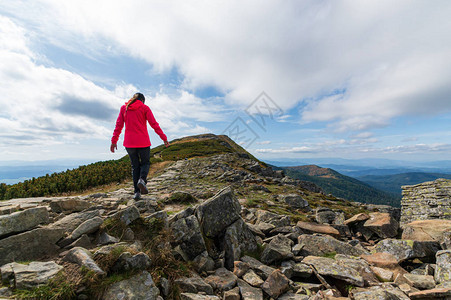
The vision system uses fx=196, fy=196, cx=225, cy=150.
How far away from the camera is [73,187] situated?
17.4m

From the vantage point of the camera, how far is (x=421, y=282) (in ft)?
16.6

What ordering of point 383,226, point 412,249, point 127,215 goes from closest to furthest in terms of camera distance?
point 127,215, point 412,249, point 383,226

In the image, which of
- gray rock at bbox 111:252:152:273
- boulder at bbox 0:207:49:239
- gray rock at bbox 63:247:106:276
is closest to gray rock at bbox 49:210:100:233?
boulder at bbox 0:207:49:239

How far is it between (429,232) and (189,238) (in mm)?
9407

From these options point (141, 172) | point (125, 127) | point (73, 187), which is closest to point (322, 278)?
point (141, 172)

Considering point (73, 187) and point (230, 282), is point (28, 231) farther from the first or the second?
point (73, 187)

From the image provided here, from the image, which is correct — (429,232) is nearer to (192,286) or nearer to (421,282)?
(421,282)

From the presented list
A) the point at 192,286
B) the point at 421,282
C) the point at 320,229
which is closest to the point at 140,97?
the point at 192,286

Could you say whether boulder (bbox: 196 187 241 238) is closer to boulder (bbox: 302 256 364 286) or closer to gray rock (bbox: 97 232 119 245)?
gray rock (bbox: 97 232 119 245)

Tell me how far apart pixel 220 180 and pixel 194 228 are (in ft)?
A: 52.7

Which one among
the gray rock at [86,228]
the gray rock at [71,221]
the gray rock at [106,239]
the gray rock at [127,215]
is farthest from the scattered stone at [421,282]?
the gray rock at [71,221]

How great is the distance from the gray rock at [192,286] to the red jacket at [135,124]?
5.16 meters

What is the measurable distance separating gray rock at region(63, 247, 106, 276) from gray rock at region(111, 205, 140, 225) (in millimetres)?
1483

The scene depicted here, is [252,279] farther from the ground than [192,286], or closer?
closer
